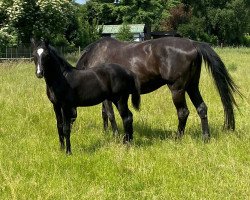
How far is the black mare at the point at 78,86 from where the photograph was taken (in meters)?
5.62

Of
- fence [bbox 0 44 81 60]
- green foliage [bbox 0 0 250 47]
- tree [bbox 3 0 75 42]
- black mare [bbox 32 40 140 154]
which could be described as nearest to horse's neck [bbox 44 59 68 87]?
black mare [bbox 32 40 140 154]

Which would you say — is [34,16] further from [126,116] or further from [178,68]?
[126,116]

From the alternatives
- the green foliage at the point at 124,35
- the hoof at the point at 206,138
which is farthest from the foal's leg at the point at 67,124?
the green foliage at the point at 124,35

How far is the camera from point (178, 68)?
6.59m

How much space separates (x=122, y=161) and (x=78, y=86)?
141cm

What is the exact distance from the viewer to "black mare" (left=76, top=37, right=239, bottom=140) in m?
6.61

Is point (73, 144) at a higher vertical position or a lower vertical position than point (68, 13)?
lower

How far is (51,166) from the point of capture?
5051mm

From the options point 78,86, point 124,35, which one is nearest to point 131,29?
point 124,35

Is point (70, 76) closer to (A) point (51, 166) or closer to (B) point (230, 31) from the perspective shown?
(A) point (51, 166)

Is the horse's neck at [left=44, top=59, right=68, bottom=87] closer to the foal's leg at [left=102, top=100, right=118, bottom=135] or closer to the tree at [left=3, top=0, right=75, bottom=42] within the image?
the foal's leg at [left=102, top=100, right=118, bottom=135]

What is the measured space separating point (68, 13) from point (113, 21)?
46.8 meters

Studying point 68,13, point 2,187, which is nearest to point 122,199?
point 2,187

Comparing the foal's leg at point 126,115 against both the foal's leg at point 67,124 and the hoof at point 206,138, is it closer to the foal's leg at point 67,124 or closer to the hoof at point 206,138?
the foal's leg at point 67,124
